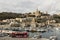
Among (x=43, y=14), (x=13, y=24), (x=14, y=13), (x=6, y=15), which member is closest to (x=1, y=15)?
(x=6, y=15)

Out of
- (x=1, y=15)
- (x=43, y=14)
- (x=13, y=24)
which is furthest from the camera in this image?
(x=43, y=14)

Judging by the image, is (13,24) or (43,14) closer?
(13,24)

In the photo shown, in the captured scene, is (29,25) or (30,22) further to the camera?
(30,22)

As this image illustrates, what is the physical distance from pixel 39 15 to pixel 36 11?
221 cm

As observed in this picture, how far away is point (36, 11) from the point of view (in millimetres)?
96312

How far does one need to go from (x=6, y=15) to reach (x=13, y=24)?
93.5 feet

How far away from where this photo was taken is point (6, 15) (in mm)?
93000

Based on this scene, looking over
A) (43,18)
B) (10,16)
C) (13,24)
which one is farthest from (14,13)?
(13,24)

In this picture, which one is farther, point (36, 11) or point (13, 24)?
point (36, 11)

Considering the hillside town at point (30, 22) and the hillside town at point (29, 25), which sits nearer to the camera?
the hillside town at point (29, 25)

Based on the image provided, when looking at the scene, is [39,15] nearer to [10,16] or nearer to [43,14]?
[43,14]

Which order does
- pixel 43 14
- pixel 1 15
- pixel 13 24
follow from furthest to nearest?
pixel 43 14, pixel 1 15, pixel 13 24

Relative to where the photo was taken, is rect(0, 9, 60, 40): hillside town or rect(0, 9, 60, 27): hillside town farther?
rect(0, 9, 60, 27): hillside town

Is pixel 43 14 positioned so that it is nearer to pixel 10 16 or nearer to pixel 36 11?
pixel 36 11
